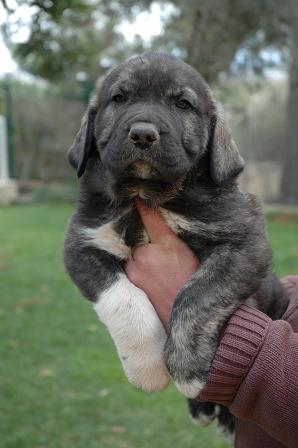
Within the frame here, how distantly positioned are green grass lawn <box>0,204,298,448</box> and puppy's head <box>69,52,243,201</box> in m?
2.69

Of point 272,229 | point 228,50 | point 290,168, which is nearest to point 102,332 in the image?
point 228,50

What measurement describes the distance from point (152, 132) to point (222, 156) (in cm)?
57

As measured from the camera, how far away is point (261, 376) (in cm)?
226

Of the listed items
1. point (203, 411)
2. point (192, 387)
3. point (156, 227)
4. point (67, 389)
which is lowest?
point (67, 389)

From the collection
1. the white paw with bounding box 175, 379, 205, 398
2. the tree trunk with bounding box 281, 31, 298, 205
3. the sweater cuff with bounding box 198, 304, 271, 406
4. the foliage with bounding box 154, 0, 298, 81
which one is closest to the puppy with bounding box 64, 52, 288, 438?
the white paw with bounding box 175, 379, 205, 398

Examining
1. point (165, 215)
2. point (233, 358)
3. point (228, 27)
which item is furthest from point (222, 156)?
point (228, 27)

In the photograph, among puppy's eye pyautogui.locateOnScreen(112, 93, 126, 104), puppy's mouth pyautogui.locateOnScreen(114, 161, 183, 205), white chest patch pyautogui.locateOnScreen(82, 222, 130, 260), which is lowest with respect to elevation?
white chest patch pyautogui.locateOnScreen(82, 222, 130, 260)

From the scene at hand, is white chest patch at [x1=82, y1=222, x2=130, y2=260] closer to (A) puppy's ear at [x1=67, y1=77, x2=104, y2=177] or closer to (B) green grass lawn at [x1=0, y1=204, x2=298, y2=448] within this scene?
(A) puppy's ear at [x1=67, y1=77, x2=104, y2=177]

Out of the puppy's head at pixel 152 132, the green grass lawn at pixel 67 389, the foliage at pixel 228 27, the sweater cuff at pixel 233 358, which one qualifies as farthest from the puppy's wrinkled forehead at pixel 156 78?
the foliage at pixel 228 27

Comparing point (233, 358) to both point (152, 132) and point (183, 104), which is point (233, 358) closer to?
point (152, 132)

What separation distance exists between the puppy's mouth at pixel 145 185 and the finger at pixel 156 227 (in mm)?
64

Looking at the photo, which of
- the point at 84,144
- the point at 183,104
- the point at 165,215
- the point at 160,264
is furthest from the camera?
the point at 84,144

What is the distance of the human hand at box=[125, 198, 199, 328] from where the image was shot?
2.88m

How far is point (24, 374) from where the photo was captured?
6156 mm
